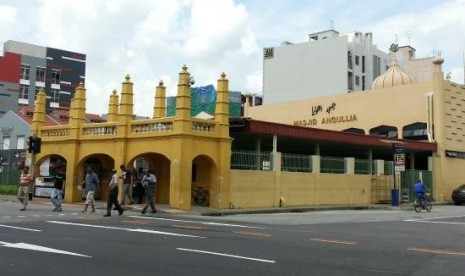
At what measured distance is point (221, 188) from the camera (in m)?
23.8

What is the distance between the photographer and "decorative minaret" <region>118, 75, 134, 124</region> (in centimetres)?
2561

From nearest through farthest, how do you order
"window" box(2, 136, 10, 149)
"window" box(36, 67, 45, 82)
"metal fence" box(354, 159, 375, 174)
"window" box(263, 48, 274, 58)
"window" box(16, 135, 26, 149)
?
"metal fence" box(354, 159, 375, 174) < "window" box(16, 135, 26, 149) < "window" box(2, 136, 10, 149) < "window" box(36, 67, 45, 82) < "window" box(263, 48, 274, 58)

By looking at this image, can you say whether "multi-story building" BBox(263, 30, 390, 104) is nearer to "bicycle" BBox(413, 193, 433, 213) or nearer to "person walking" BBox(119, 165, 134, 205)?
"bicycle" BBox(413, 193, 433, 213)

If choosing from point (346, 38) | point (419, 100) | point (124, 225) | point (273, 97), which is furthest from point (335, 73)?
point (124, 225)

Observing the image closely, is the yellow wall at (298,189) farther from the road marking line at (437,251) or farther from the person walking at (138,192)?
the road marking line at (437,251)

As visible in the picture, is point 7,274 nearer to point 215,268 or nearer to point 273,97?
point 215,268

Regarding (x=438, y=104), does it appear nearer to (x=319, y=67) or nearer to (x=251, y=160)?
(x=251, y=160)

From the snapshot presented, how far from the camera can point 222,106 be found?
24.2 metres

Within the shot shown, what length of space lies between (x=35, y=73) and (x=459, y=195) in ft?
207

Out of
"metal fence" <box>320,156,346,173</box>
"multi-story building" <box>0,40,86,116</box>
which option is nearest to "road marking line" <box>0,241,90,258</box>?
"metal fence" <box>320,156,346,173</box>

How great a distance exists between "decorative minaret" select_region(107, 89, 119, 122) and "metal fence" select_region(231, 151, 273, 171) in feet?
23.8

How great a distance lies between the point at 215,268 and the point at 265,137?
20.2 m

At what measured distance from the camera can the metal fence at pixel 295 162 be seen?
1072 inches

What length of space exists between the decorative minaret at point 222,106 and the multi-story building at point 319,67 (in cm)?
5611
